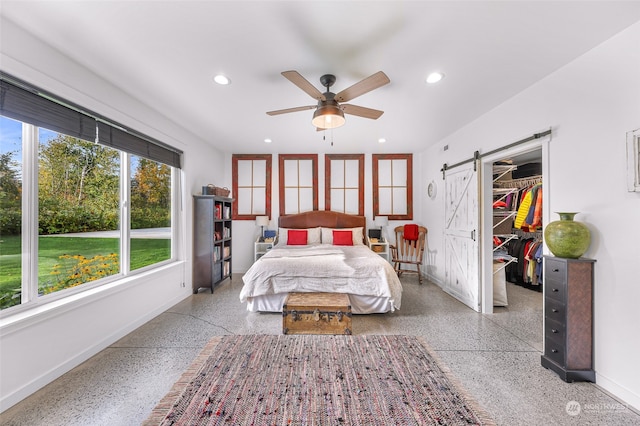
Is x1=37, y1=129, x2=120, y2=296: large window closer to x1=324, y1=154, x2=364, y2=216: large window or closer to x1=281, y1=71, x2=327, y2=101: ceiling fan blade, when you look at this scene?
x1=281, y1=71, x2=327, y2=101: ceiling fan blade

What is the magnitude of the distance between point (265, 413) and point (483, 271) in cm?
336

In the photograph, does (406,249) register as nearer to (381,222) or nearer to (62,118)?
(381,222)

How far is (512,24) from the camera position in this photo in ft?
5.64

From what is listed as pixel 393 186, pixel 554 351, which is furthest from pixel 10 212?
pixel 393 186

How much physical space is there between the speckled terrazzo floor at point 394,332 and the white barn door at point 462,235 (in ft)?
1.11

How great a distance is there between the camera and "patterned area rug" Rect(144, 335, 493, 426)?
963 mm

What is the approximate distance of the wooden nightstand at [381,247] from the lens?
16.5 ft

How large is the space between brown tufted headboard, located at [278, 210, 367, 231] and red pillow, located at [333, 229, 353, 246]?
38 cm

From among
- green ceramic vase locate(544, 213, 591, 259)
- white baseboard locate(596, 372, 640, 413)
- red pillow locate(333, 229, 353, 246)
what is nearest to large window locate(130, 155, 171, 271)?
red pillow locate(333, 229, 353, 246)

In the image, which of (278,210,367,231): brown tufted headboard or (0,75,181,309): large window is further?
(278,210,367,231): brown tufted headboard

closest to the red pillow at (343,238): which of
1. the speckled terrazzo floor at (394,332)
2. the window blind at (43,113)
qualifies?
the speckled terrazzo floor at (394,332)

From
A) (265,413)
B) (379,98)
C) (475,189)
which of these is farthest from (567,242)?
(265,413)

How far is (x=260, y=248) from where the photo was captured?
536cm

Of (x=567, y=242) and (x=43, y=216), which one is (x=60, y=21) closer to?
(x=43, y=216)
